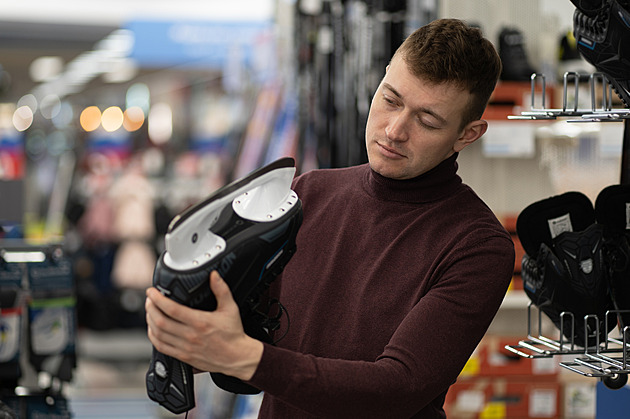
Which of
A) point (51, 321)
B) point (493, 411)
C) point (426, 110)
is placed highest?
point (426, 110)

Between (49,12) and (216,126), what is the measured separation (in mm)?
2463

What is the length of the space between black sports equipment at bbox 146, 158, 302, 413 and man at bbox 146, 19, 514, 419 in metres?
0.04

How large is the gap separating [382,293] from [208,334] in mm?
456

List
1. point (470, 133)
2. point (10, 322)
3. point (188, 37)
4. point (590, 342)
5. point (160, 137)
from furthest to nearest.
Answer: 1. point (160, 137)
2. point (188, 37)
3. point (10, 322)
4. point (590, 342)
5. point (470, 133)

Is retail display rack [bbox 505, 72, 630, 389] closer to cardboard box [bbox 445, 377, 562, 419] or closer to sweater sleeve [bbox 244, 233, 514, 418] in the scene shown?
sweater sleeve [bbox 244, 233, 514, 418]

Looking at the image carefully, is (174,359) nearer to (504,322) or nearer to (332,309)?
(332,309)

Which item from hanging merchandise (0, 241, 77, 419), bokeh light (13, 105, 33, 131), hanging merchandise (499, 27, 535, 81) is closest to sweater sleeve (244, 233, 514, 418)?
hanging merchandise (0, 241, 77, 419)

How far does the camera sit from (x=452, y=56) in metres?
1.49

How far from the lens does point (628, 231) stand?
5.74 ft

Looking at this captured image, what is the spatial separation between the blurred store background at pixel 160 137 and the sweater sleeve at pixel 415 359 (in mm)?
1226

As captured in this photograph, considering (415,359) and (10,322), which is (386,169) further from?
(10,322)

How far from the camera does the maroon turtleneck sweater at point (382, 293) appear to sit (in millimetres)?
1317

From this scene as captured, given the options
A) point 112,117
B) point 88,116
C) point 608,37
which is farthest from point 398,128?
point 88,116

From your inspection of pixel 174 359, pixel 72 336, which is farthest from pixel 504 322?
pixel 174 359
